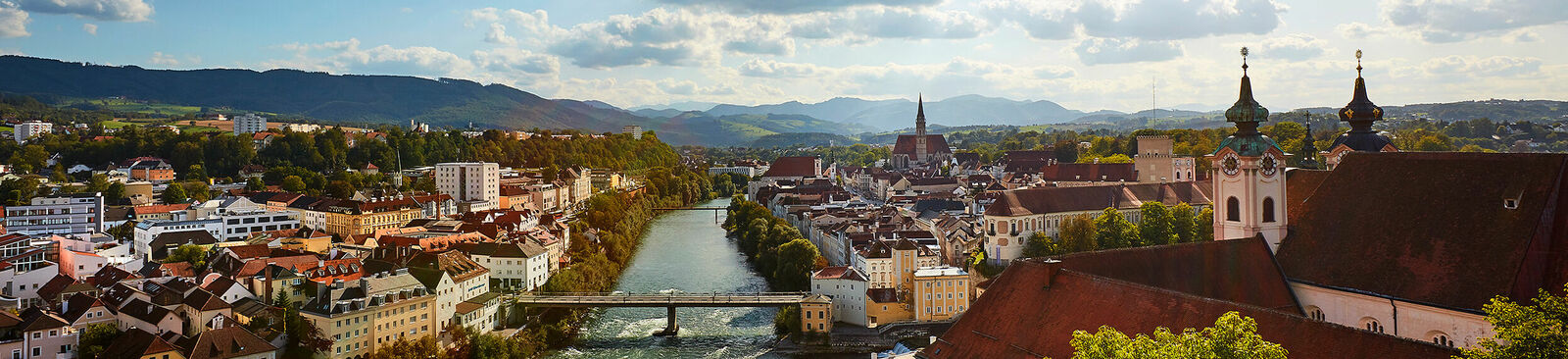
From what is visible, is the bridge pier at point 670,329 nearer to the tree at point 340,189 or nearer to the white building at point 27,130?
the tree at point 340,189

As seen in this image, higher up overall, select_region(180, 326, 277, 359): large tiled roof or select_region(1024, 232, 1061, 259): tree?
select_region(1024, 232, 1061, 259): tree

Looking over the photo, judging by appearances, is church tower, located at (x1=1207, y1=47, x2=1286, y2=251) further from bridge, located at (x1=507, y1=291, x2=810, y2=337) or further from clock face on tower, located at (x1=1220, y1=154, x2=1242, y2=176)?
bridge, located at (x1=507, y1=291, x2=810, y2=337)

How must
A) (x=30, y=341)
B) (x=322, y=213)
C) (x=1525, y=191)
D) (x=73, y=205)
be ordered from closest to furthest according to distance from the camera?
1. (x=1525, y=191)
2. (x=30, y=341)
3. (x=73, y=205)
4. (x=322, y=213)

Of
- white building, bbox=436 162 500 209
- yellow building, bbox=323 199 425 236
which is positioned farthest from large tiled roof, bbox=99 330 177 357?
white building, bbox=436 162 500 209

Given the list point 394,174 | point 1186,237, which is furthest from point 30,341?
point 394,174

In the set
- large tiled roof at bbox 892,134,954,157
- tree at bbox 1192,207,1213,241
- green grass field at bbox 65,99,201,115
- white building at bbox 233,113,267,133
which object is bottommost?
tree at bbox 1192,207,1213,241

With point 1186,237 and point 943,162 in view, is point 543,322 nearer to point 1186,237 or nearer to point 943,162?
point 1186,237

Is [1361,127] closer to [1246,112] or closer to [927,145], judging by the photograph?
[1246,112]
